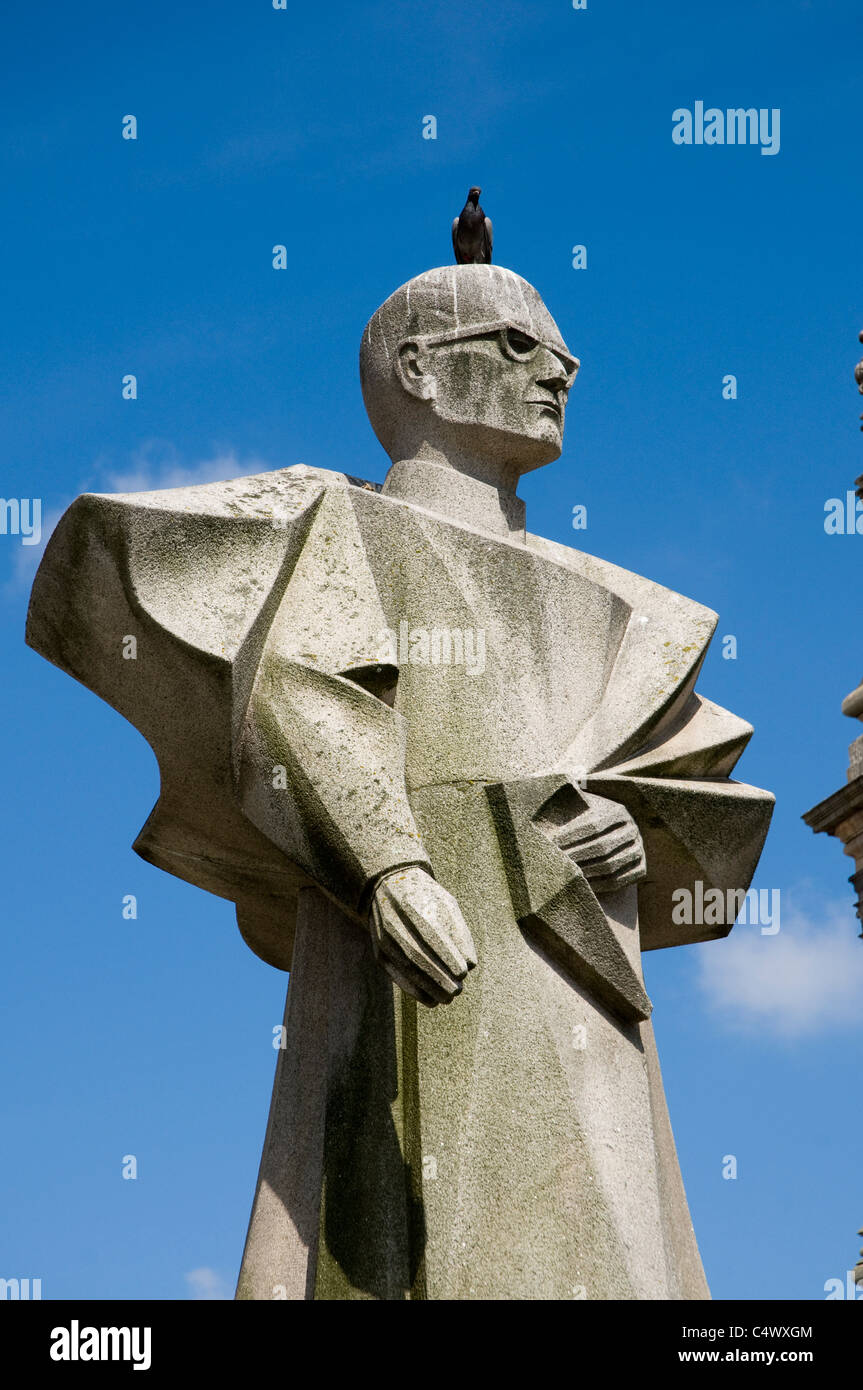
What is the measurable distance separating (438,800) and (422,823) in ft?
0.37

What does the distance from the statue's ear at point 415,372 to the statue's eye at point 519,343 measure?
37 cm

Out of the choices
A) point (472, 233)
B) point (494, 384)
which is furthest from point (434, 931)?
point (472, 233)

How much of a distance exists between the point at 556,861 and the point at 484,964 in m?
0.49

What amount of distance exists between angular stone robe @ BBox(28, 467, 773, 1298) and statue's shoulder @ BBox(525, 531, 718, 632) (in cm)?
6

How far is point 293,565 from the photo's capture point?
906 centimetres

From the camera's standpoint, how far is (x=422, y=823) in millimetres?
8875

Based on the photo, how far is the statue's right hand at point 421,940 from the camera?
7992mm

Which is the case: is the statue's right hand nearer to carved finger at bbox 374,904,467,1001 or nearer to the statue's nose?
carved finger at bbox 374,904,467,1001

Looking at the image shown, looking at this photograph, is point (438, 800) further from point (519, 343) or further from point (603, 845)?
point (519, 343)

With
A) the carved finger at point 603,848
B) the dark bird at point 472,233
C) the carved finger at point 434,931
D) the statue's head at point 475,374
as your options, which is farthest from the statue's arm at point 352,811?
the dark bird at point 472,233

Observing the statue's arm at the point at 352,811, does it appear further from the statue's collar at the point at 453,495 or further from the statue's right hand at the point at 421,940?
the statue's collar at the point at 453,495
